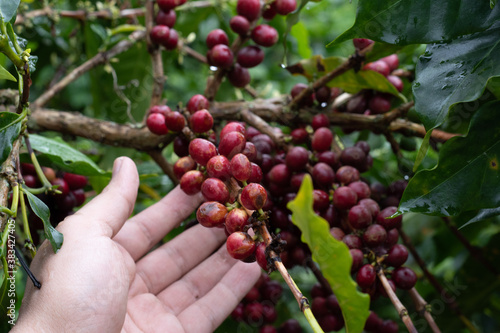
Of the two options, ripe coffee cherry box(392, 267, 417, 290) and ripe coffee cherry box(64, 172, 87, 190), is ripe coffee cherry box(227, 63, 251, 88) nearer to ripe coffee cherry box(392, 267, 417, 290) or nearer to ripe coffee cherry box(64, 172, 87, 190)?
ripe coffee cherry box(64, 172, 87, 190)

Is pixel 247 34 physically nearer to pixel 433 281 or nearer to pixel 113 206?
pixel 113 206

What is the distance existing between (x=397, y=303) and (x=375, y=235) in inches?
6.5

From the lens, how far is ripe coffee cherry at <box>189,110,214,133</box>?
3.77ft

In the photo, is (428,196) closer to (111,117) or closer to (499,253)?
(499,253)

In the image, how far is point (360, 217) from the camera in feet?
3.39

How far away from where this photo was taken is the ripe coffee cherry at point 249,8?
132 centimetres

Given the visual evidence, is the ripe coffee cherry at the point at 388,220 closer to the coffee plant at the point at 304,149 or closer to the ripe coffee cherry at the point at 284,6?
the coffee plant at the point at 304,149

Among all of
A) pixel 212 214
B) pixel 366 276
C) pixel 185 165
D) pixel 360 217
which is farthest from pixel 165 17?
pixel 366 276

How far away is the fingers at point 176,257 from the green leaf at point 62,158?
0.31m

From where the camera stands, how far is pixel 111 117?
189 centimetres

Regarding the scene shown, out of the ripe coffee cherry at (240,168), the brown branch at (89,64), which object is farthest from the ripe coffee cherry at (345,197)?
the brown branch at (89,64)

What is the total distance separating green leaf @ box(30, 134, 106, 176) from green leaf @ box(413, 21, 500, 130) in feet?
2.78

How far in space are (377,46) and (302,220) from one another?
0.71m

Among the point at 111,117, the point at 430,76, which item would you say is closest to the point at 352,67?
the point at 430,76
